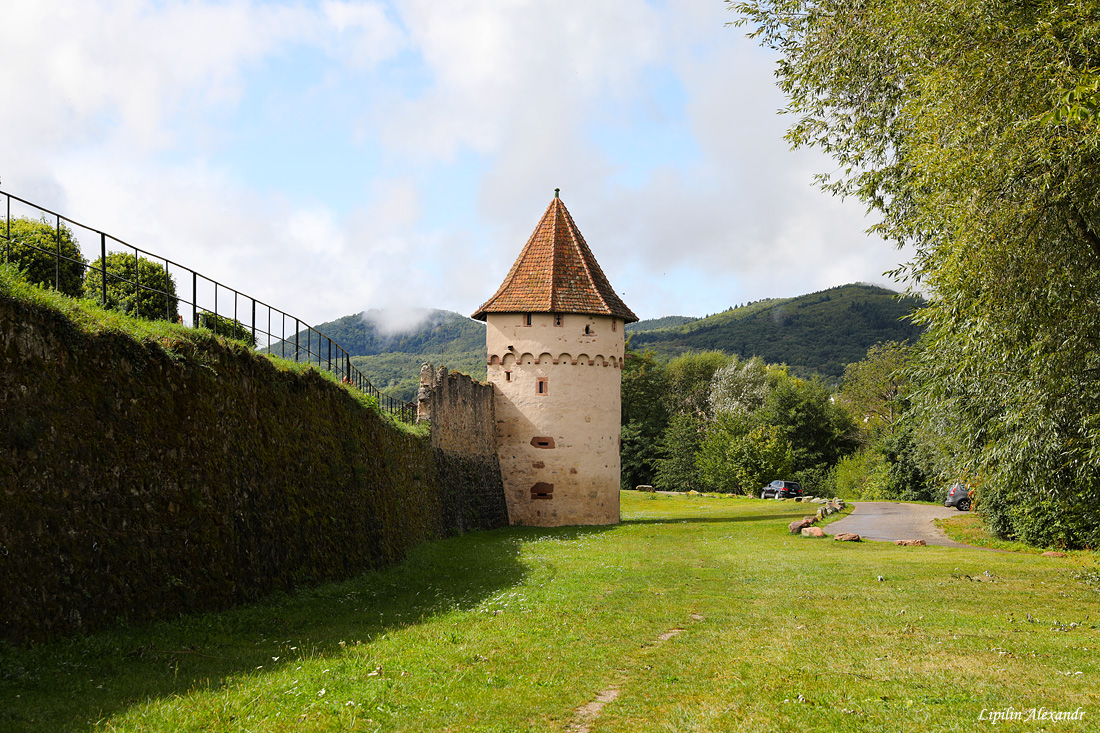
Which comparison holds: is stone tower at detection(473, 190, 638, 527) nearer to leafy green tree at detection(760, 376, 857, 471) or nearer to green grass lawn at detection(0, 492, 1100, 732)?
green grass lawn at detection(0, 492, 1100, 732)

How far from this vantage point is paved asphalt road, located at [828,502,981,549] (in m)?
25.8

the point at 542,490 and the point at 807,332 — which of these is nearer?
the point at 542,490

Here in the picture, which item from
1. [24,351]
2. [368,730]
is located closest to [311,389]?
[24,351]

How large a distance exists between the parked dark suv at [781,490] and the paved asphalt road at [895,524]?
14.0 metres

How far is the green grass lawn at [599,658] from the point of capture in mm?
7031

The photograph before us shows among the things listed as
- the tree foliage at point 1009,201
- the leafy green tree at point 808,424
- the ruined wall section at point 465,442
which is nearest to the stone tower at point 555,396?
the ruined wall section at point 465,442

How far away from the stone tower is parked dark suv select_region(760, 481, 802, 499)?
77.2 feet

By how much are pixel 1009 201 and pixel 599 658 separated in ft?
26.1

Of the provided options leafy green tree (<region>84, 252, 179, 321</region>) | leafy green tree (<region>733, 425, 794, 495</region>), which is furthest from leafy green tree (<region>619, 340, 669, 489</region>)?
leafy green tree (<region>84, 252, 179, 321</region>)

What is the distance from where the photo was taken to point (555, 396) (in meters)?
33.6

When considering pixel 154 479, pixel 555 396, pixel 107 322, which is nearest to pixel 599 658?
pixel 154 479

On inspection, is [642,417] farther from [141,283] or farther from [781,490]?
[141,283]

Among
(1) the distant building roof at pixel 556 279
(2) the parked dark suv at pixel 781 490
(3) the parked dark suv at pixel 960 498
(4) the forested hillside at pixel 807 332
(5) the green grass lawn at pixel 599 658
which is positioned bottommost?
(2) the parked dark suv at pixel 781 490

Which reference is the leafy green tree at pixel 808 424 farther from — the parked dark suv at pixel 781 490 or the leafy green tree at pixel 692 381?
the leafy green tree at pixel 692 381
